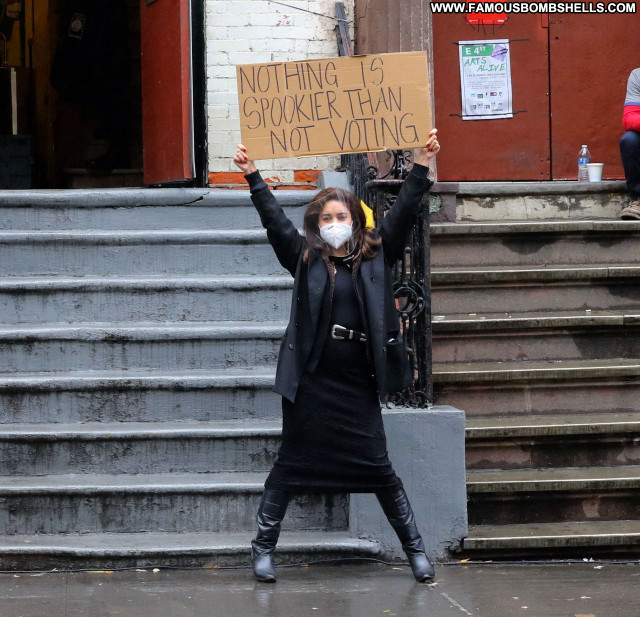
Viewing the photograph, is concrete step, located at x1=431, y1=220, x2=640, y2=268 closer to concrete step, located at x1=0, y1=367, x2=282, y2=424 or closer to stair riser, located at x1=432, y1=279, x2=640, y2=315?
stair riser, located at x1=432, y1=279, x2=640, y2=315

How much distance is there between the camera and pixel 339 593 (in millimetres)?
4699

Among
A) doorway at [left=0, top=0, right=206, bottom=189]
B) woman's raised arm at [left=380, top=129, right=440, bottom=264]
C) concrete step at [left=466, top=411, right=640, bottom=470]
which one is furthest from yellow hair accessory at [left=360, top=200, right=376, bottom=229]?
doorway at [left=0, top=0, right=206, bottom=189]

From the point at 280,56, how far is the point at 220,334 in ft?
9.67

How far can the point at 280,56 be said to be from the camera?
8125mm

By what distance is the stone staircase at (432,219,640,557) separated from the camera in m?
5.56

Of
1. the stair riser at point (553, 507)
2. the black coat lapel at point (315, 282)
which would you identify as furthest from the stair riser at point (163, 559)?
the black coat lapel at point (315, 282)

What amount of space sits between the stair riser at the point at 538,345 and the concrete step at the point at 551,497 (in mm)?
953

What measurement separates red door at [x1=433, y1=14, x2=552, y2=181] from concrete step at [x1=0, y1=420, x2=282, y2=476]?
396 cm

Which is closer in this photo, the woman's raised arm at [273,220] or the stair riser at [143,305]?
the woman's raised arm at [273,220]

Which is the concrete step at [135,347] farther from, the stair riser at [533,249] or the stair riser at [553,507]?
the stair riser at [533,249]

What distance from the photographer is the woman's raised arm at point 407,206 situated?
4824 mm

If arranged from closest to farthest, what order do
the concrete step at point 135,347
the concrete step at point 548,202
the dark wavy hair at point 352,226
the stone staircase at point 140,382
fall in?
1. the dark wavy hair at point 352,226
2. the stone staircase at point 140,382
3. the concrete step at point 135,347
4. the concrete step at point 548,202

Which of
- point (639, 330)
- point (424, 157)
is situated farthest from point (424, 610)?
point (639, 330)

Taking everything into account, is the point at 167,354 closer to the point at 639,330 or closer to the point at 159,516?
the point at 159,516
